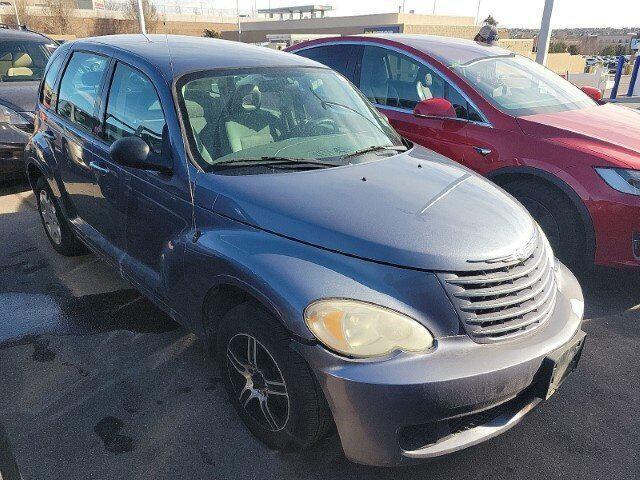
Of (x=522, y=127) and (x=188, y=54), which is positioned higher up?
(x=188, y=54)

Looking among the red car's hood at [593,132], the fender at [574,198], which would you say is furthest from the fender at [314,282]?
the red car's hood at [593,132]

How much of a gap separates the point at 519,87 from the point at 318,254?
10.9 ft

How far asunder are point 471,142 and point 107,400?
10.3 feet

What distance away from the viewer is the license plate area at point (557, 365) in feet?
6.70

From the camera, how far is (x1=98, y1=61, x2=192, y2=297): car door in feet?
8.42

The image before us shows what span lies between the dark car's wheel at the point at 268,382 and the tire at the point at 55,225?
2.35 metres

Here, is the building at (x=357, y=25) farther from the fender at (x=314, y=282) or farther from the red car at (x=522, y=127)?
the fender at (x=314, y=282)

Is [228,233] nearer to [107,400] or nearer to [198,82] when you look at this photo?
[198,82]

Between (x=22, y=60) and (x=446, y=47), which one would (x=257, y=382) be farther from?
(x=22, y=60)

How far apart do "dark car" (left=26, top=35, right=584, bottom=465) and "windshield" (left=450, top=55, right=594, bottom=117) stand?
140 cm

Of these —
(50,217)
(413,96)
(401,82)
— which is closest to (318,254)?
(413,96)

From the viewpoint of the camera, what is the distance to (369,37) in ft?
16.2

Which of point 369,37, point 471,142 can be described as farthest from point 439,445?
point 369,37

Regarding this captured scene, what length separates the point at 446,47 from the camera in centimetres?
471
